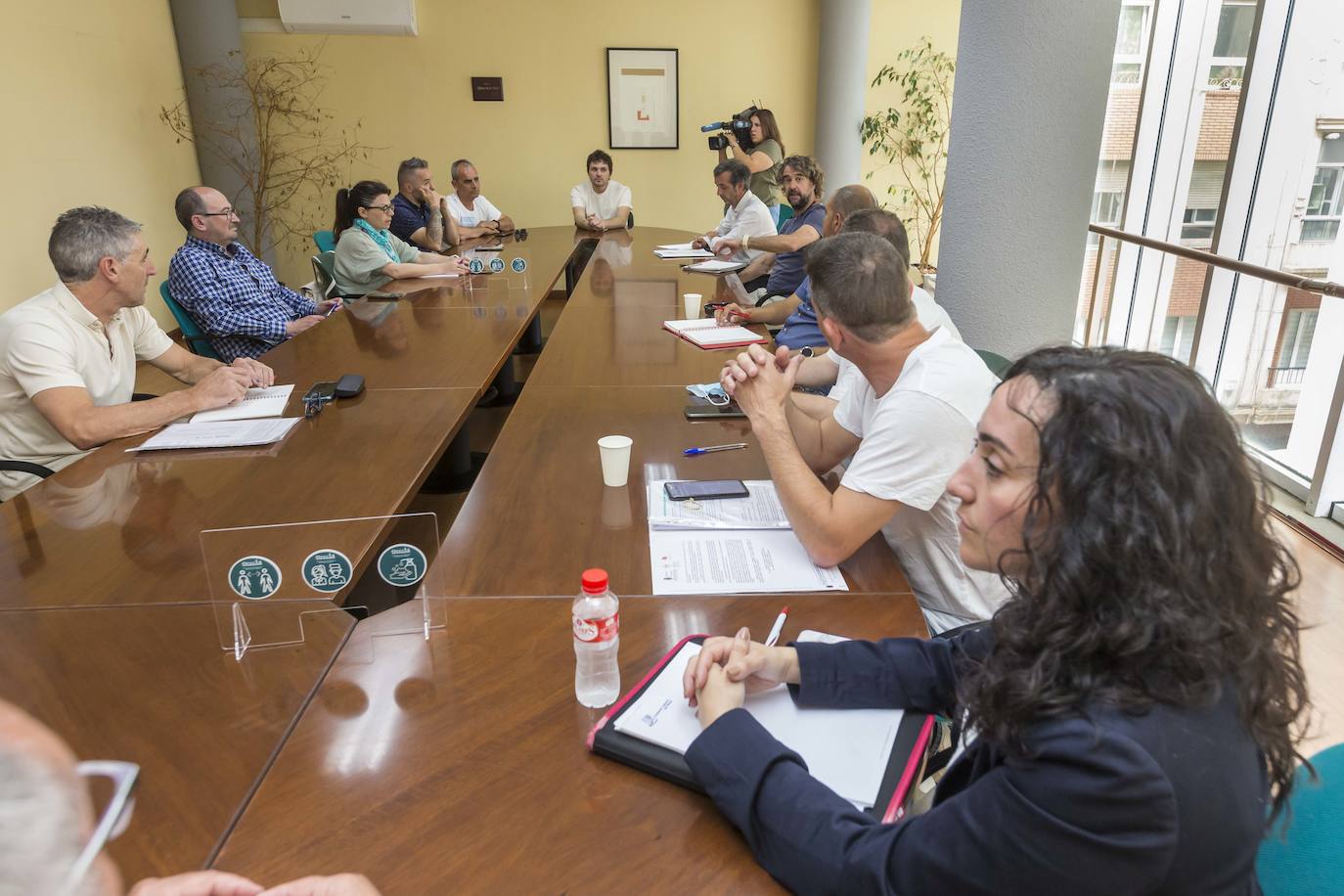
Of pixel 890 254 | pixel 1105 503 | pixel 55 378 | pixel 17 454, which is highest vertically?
pixel 890 254

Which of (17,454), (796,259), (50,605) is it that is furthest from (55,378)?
(796,259)

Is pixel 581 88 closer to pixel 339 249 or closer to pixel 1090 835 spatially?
pixel 339 249

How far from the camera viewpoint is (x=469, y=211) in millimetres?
6375

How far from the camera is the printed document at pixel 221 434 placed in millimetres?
2002

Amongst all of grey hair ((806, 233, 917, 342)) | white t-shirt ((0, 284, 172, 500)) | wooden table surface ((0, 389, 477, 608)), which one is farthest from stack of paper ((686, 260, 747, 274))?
grey hair ((806, 233, 917, 342))

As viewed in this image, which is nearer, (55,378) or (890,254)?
(890,254)

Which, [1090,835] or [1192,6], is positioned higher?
[1192,6]

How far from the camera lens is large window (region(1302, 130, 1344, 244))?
140 inches

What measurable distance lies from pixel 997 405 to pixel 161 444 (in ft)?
6.29

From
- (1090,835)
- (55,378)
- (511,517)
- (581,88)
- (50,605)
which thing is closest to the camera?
(1090,835)

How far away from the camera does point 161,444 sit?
1.99 metres

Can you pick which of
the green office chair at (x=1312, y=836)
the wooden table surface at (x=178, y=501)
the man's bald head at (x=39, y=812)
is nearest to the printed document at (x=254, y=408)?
the wooden table surface at (x=178, y=501)

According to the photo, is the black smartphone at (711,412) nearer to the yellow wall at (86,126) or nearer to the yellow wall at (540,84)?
the yellow wall at (86,126)

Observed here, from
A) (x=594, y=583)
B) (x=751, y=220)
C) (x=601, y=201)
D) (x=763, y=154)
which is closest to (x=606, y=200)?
(x=601, y=201)
